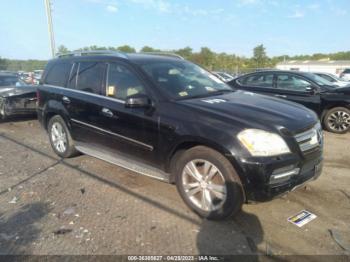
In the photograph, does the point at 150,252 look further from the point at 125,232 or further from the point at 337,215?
the point at 337,215

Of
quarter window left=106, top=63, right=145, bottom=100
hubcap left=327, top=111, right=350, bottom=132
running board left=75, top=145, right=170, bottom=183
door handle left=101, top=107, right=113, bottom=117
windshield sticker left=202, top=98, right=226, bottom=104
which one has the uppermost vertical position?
quarter window left=106, top=63, right=145, bottom=100

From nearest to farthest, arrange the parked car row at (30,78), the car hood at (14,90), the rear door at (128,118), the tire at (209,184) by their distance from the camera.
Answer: the tire at (209,184), the rear door at (128,118), the car hood at (14,90), the parked car row at (30,78)

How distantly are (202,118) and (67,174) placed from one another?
2.64 m

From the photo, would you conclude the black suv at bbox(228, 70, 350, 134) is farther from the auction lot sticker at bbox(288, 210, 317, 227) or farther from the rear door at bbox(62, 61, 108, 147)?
the rear door at bbox(62, 61, 108, 147)

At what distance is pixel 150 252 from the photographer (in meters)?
2.94

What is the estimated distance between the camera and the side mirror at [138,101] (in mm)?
3822

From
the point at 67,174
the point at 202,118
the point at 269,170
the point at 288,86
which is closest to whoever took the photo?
the point at 269,170

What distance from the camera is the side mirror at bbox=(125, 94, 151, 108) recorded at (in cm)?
382

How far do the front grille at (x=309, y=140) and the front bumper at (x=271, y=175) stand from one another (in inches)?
5.0

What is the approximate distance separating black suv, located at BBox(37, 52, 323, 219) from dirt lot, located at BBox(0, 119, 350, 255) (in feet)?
1.13

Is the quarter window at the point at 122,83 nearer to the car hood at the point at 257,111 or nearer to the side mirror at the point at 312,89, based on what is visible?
the car hood at the point at 257,111

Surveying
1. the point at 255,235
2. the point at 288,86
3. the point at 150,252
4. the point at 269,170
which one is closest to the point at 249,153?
the point at 269,170

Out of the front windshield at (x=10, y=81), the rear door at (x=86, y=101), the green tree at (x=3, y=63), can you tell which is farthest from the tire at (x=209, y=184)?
the green tree at (x=3, y=63)

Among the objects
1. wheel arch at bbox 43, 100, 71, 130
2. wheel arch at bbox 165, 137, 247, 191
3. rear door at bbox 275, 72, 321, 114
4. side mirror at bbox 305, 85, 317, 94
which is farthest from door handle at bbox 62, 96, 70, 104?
side mirror at bbox 305, 85, 317, 94
